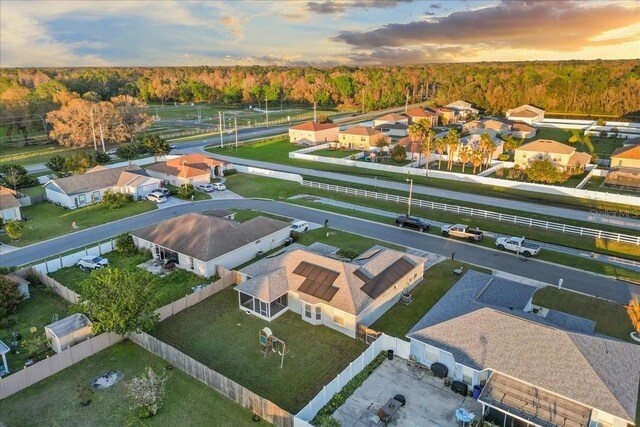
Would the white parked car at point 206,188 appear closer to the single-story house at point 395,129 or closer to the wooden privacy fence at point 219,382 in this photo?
the wooden privacy fence at point 219,382

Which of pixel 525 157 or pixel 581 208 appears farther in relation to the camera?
pixel 525 157

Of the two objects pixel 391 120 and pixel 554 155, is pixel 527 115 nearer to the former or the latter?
pixel 391 120

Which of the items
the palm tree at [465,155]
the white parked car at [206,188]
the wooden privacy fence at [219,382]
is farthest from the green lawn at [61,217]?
the palm tree at [465,155]

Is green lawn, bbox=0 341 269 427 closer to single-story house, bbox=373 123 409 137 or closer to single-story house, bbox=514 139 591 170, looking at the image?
single-story house, bbox=514 139 591 170

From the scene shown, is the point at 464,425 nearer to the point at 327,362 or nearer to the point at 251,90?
the point at 327,362

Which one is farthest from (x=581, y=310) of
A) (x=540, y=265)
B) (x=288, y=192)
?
(x=288, y=192)

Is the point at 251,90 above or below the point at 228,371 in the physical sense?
above

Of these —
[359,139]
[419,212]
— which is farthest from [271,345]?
[359,139]
